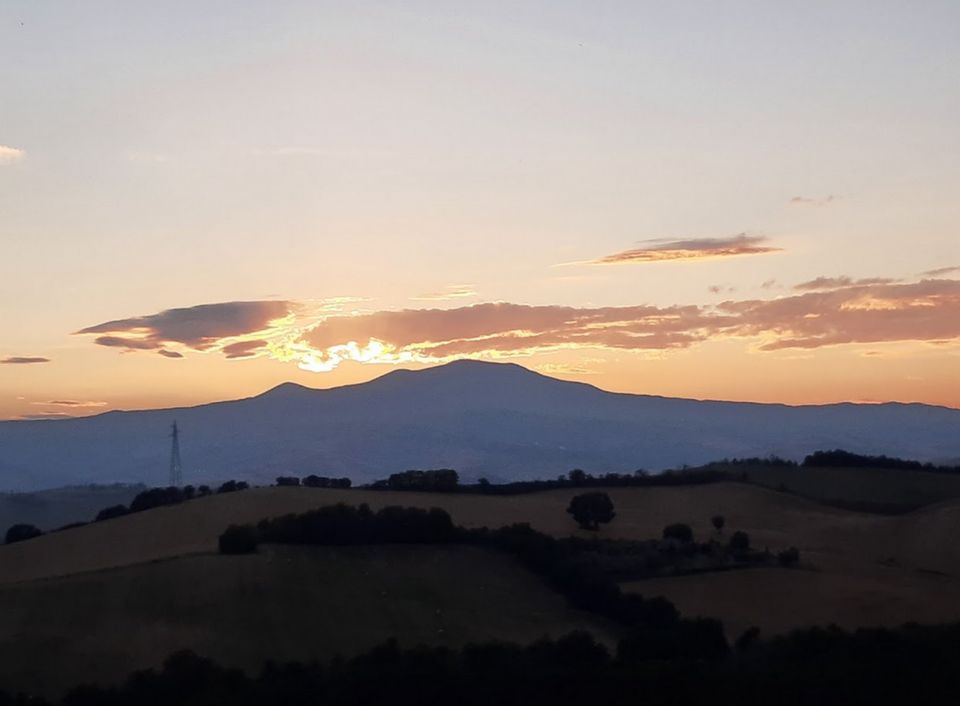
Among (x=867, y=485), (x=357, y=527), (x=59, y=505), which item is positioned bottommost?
(x=59, y=505)

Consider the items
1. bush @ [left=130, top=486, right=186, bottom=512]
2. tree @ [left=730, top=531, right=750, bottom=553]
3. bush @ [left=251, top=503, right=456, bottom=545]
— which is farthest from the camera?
bush @ [left=130, top=486, right=186, bottom=512]

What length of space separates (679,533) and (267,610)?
82.6 feet

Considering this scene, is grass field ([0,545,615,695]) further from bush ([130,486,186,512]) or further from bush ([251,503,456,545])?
bush ([130,486,186,512])

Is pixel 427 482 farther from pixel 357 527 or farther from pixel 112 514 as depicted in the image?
pixel 357 527

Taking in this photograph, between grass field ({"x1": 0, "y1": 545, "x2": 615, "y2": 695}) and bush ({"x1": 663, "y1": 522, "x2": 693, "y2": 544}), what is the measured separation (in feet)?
36.9

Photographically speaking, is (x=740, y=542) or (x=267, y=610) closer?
(x=267, y=610)

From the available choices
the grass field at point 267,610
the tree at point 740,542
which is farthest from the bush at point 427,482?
the grass field at point 267,610

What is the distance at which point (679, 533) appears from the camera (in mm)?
61969

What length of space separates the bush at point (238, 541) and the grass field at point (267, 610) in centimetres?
120

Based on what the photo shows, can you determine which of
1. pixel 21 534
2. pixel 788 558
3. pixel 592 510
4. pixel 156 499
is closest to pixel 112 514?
pixel 156 499

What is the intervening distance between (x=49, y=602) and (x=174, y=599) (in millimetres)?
3989

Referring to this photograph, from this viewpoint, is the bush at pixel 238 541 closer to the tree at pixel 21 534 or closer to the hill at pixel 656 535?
the hill at pixel 656 535

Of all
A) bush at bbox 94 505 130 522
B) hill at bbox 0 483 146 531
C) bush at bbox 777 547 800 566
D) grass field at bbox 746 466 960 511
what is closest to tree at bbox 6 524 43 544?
bush at bbox 94 505 130 522

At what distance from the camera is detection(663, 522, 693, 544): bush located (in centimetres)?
6116
